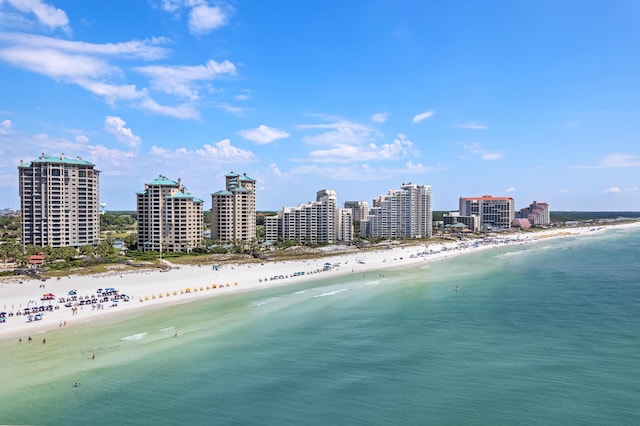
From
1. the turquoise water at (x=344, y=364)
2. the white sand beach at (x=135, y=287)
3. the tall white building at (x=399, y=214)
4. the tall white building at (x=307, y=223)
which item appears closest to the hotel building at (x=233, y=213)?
the tall white building at (x=307, y=223)

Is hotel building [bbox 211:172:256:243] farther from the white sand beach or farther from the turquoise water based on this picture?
the turquoise water

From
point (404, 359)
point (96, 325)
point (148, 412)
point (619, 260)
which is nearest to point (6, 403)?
point (148, 412)

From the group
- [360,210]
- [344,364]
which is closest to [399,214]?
[360,210]

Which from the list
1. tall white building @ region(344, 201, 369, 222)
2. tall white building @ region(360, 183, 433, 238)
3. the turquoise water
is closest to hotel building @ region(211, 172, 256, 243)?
tall white building @ region(360, 183, 433, 238)

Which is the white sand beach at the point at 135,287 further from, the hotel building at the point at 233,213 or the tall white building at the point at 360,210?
the tall white building at the point at 360,210

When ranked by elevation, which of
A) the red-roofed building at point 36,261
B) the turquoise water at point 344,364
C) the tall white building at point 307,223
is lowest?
the turquoise water at point 344,364

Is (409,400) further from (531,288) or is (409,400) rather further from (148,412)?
(531,288)

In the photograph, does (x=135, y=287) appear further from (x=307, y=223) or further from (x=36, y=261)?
(x=307, y=223)
